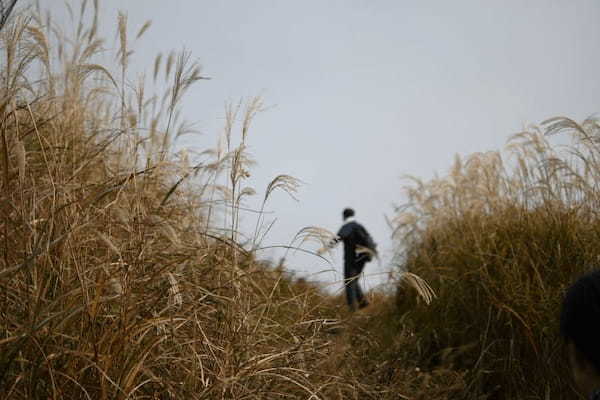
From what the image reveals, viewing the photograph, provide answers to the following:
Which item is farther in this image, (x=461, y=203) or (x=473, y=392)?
(x=461, y=203)

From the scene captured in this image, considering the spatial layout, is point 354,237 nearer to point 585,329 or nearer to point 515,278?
point 515,278

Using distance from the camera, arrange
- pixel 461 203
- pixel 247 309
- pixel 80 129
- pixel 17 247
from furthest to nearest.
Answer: pixel 461 203
pixel 80 129
pixel 247 309
pixel 17 247

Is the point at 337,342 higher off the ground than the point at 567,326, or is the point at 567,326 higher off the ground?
the point at 567,326

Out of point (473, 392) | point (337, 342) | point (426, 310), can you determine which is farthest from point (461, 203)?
point (337, 342)

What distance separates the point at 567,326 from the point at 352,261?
692 centimetres

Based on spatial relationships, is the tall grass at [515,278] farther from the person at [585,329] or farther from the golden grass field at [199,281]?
the person at [585,329]

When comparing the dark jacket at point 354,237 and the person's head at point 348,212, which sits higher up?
the person's head at point 348,212

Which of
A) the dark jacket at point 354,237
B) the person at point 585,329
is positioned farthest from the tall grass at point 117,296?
the dark jacket at point 354,237

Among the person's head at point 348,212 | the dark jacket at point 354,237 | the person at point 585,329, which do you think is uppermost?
the person's head at point 348,212

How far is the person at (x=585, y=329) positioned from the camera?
129cm

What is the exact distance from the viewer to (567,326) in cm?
135

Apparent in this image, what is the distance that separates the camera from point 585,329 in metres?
1.30

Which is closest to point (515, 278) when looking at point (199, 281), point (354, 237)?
point (199, 281)

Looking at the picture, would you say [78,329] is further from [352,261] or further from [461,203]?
[352,261]
